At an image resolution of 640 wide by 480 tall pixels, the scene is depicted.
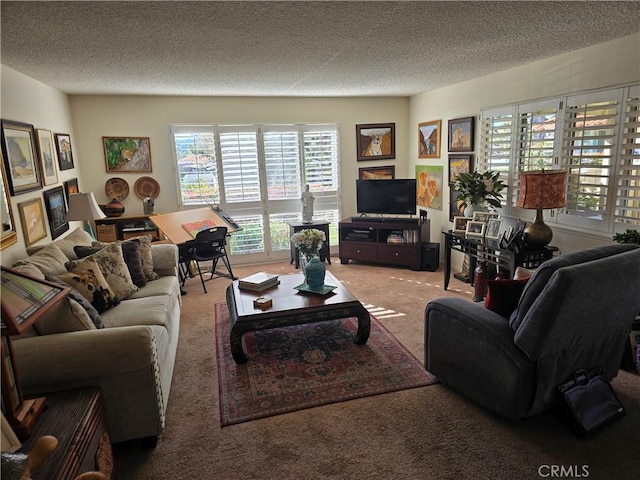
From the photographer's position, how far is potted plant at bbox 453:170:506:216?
4332 mm

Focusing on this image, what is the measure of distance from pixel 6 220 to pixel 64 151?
1.96m

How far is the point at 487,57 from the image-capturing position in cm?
359

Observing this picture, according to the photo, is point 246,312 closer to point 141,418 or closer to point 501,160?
point 141,418

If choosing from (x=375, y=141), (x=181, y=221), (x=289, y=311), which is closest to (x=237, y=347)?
(x=289, y=311)

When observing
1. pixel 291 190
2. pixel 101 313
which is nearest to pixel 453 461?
pixel 101 313

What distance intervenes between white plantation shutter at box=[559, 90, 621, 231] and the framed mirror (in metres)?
4.49

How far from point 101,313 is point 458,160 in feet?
13.8

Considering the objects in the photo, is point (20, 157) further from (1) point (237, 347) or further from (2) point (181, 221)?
(1) point (237, 347)

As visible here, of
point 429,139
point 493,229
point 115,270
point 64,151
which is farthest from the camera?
point 429,139

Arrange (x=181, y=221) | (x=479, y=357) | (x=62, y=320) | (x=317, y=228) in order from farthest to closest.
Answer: (x=317, y=228) → (x=181, y=221) → (x=479, y=357) → (x=62, y=320)

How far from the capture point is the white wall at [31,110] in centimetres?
315

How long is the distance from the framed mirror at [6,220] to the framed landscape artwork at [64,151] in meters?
1.49

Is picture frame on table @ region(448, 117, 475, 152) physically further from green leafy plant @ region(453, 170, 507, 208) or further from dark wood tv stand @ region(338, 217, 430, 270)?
dark wood tv stand @ region(338, 217, 430, 270)

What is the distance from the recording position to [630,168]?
3127 millimetres
